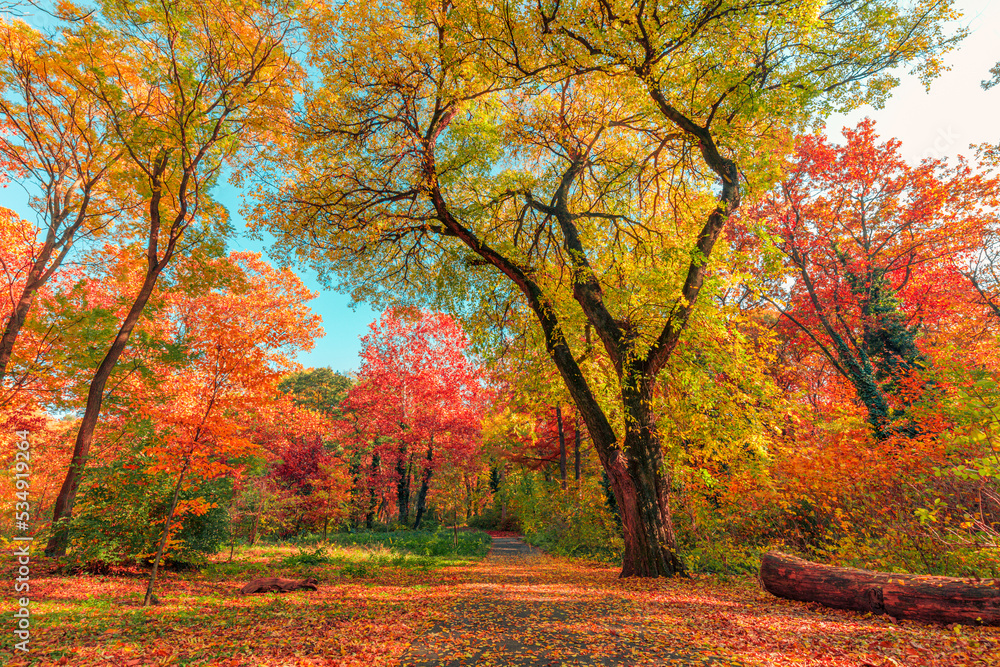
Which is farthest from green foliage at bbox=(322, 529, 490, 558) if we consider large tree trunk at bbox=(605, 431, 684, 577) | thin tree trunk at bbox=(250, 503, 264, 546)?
large tree trunk at bbox=(605, 431, 684, 577)

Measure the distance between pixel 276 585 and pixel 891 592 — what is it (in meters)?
8.13

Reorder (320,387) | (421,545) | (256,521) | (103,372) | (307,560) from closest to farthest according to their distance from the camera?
(103,372), (307,560), (256,521), (421,545), (320,387)

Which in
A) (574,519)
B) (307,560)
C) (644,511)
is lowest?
(307,560)

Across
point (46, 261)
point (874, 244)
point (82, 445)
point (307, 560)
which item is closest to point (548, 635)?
point (307, 560)

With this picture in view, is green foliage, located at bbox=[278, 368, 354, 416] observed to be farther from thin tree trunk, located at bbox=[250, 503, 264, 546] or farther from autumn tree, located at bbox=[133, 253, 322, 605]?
thin tree trunk, located at bbox=[250, 503, 264, 546]

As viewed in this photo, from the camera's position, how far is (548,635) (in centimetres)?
361

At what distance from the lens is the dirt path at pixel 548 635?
3025mm

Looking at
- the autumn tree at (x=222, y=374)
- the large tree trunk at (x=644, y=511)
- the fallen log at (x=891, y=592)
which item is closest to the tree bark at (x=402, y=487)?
the autumn tree at (x=222, y=374)

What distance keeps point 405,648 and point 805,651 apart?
315 centimetres

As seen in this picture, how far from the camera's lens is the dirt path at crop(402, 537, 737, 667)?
3025mm

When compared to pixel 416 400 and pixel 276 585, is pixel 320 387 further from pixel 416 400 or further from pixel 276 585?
pixel 276 585

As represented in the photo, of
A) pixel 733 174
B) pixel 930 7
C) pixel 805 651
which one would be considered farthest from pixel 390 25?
pixel 805 651

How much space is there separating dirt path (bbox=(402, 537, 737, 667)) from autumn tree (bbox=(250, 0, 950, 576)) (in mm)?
2390

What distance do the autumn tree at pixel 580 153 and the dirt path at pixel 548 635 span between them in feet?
7.84
